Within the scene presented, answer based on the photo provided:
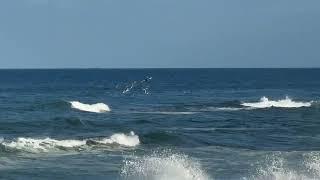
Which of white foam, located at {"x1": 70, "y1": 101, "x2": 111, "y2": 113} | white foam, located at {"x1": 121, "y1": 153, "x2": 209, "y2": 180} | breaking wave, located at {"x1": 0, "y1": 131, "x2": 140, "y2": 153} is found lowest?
white foam, located at {"x1": 121, "y1": 153, "x2": 209, "y2": 180}

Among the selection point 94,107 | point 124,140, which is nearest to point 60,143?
point 124,140

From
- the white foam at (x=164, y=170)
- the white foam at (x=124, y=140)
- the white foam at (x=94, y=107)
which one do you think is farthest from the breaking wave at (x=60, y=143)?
the white foam at (x=94, y=107)

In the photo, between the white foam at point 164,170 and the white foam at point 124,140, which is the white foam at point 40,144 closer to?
the white foam at point 124,140

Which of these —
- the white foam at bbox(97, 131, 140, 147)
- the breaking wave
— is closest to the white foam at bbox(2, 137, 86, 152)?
the breaking wave

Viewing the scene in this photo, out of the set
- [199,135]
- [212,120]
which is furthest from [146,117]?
[199,135]

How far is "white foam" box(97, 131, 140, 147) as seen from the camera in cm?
3761

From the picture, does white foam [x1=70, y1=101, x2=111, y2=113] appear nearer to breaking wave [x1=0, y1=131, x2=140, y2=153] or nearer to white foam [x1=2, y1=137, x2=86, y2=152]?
breaking wave [x1=0, y1=131, x2=140, y2=153]

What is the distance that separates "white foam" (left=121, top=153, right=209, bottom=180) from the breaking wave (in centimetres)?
768

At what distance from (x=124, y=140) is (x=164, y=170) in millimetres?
11590

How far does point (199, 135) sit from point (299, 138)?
208 inches

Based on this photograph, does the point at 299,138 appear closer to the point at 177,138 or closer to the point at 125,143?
the point at 177,138

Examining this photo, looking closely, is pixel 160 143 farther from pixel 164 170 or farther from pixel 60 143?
pixel 164 170

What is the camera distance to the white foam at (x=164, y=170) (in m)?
26.1

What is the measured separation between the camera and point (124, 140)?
3809 cm
